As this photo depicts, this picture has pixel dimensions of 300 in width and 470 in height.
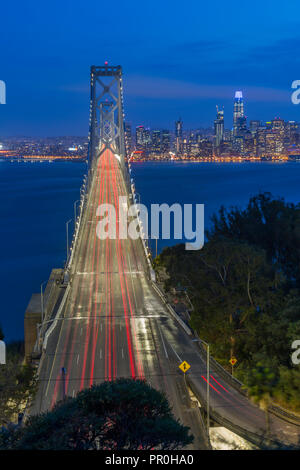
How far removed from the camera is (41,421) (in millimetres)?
7590

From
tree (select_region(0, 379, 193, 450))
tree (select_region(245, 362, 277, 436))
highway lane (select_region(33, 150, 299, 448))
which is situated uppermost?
tree (select_region(0, 379, 193, 450))

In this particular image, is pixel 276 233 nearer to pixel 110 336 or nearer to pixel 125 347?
pixel 110 336

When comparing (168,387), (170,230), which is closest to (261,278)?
(168,387)

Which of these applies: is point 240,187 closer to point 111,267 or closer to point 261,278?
point 111,267

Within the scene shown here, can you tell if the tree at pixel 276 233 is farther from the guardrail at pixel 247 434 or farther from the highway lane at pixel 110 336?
the guardrail at pixel 247 434

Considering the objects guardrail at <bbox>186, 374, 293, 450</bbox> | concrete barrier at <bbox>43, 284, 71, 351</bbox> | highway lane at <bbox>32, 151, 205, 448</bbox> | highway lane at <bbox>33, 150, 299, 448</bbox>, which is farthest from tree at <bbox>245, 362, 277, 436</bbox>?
concrete barrier at <bbox>43, 284, 71, 351</bbox>

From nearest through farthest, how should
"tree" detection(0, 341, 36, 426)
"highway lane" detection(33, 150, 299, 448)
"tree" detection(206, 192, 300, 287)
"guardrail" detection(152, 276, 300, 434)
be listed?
"guardrail" detection(152, 276, 300, 434), "tree" detection(0, 341, 36, 426), "highway lane" detection(33, 150, 299, 448), "tree" detection(206, 192, 300, 287)

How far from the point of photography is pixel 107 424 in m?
7.93

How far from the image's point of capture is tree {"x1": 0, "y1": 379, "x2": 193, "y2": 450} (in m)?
7.40

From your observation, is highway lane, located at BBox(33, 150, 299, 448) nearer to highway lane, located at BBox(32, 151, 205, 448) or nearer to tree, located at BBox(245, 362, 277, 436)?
highway lane, located at BBox(32, 151, 205, 448)

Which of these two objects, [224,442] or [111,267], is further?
[111,267]

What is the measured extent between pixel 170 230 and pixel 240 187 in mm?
42978

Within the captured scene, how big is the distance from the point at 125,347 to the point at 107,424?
11317 millimetres

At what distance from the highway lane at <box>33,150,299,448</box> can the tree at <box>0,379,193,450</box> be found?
463cm
